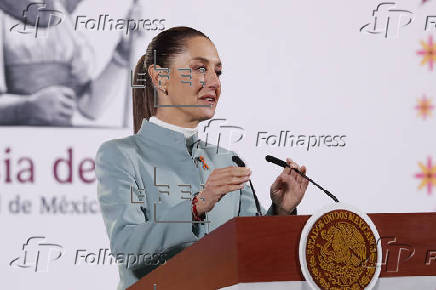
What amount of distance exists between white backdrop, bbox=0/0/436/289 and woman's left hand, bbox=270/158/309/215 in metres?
0.57

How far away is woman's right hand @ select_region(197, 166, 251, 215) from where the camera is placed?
1623mm

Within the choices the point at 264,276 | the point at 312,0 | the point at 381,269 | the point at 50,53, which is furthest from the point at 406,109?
the point at 264,276

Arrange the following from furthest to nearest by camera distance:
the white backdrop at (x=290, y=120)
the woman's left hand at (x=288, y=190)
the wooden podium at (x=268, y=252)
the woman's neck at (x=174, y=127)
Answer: the white backdrop at (x=290, y=120) < the woman's neck at (x=174, y=127) < the woman's left hand at (x=288, y=190) < the wooden podium at (x=268, y=252)

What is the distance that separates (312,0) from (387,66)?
390 millimetres

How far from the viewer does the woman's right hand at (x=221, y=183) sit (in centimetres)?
162

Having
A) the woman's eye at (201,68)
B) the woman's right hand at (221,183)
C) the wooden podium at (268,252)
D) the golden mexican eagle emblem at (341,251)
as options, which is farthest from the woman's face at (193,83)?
the golden mexican eagle emblem at (341,251)

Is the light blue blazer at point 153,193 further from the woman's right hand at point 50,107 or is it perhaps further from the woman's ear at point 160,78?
the woman's right hand at point 50,107

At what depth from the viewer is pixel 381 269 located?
4.78 ft

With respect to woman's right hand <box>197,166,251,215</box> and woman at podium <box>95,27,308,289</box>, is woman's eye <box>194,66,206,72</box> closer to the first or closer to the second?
woman at podium <box>95,27,308,289</box>

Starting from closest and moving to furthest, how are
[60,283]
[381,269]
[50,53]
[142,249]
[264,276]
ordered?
[264,276]
[381,269]
[142,249]
[60,283]
[50,53]

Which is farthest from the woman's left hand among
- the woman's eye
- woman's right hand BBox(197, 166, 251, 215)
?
the woman's eye

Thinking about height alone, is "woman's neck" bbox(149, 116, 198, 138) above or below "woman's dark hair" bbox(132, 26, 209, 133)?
below

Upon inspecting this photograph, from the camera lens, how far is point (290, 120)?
2.82m

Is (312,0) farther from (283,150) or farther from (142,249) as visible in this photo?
(142,249)
